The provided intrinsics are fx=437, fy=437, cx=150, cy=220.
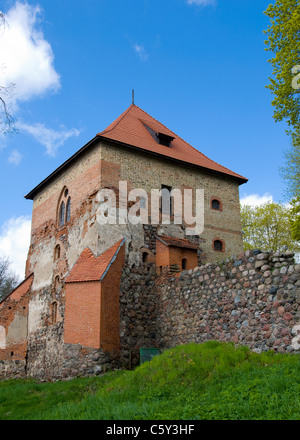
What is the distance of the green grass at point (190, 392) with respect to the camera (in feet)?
21.2

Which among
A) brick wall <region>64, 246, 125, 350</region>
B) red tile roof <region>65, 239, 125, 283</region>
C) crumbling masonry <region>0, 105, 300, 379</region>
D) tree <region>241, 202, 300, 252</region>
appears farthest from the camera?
tree <region>241, 202, 300, 252</region>

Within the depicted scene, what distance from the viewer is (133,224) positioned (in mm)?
16047

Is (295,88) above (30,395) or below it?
above

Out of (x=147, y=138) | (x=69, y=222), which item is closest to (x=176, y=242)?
(x=69, y=222)

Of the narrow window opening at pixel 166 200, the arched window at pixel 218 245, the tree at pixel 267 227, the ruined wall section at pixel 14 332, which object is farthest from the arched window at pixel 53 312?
the tree at pixel 267 227

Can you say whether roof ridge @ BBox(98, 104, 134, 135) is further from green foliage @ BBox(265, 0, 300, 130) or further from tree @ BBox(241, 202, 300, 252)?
tree @ BBox(241, 202, 300, 252)

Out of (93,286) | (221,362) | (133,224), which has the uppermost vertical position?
(133,224)

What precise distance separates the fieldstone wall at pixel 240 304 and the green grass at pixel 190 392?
2.23 feet

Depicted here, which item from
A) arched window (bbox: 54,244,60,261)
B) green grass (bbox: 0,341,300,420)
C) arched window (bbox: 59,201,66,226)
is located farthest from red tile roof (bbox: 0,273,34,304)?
green grass (bbox: 0,341,300,420)

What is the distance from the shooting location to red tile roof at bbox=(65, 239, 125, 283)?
1433 cm

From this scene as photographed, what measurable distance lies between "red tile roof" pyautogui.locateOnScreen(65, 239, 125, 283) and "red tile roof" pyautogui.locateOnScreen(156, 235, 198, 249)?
1546 millimetres
